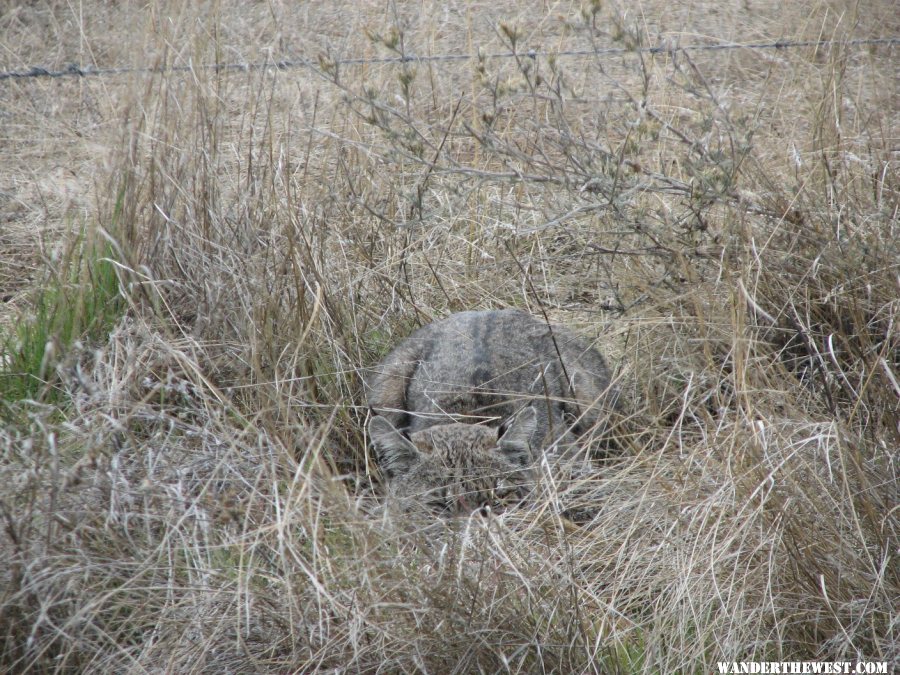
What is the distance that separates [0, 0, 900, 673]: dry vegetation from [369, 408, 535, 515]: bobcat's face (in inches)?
5.7

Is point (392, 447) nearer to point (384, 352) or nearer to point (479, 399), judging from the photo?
point (479, 399)

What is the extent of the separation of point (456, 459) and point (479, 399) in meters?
0.51

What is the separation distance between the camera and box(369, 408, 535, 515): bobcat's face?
347cm

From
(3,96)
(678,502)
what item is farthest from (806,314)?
(3,96)

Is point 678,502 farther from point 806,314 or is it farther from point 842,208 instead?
point 842,208

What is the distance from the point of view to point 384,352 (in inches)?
169

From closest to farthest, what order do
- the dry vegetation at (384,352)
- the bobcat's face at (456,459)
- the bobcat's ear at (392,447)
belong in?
the dry vegetation at (384,352)
the bobcat's face at (456,459)
the bobcat's ear at (392,447)

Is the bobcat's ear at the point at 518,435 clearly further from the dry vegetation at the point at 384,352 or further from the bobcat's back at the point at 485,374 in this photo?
the dry vegetation at the point at 384,352

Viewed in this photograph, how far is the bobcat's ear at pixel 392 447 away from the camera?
141 inches

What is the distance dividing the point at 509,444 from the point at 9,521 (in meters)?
1.81

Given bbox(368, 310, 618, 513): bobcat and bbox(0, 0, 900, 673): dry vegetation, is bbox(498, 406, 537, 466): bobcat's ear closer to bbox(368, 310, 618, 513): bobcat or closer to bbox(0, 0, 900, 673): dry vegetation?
bbox(368, 310, 618, 513): bobcat

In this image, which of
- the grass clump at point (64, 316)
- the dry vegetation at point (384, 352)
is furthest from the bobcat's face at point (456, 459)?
the grass clump at point (64, 316)

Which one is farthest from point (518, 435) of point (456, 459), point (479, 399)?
point (479, 399)

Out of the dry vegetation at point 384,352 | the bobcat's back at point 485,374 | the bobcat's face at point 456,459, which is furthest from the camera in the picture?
the bobcat's back at point 485,374
